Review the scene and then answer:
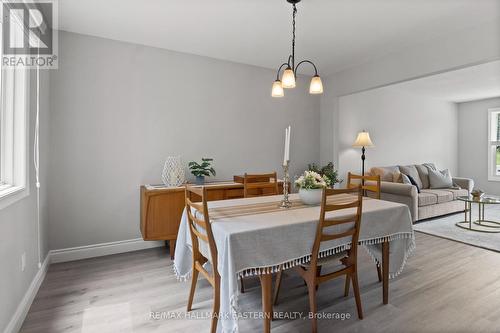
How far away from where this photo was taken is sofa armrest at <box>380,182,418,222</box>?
4.54 meters

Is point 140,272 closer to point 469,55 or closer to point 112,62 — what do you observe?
point 112,62

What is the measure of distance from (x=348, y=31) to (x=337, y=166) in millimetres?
2350

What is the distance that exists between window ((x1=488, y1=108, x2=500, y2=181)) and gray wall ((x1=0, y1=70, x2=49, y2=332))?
8914 millimetres

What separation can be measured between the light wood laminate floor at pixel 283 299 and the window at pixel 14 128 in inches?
38.6

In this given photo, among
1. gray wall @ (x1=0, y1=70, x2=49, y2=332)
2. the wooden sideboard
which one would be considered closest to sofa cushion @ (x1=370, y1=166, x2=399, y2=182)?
the wooden sideboard

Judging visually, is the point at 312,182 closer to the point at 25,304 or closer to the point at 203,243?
the point at 203,243

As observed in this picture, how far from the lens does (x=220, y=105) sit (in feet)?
13.1

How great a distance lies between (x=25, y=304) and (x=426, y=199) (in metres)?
5.29

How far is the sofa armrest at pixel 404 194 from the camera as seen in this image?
454cm

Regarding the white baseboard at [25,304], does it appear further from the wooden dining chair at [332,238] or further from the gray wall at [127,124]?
the wooden dining chair at [332,238]

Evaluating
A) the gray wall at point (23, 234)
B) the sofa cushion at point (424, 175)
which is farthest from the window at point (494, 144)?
the gray wall at point (23, 234)

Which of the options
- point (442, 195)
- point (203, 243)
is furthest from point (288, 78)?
point (442, 195)

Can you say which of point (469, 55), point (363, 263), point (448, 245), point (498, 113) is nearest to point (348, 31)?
point (469, 55)

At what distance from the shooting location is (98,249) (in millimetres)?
3266
